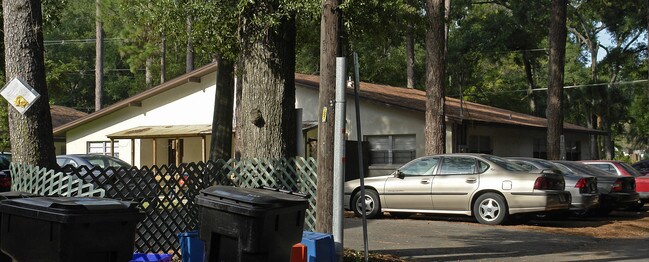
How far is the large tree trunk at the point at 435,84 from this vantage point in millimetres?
20859

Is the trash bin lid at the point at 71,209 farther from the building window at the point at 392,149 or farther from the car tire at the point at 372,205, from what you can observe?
the building window at the point at 392,149

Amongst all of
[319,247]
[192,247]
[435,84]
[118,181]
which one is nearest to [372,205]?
[435,84]

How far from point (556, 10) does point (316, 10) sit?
1416 cm

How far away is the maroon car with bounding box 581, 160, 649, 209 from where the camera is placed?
19.5m

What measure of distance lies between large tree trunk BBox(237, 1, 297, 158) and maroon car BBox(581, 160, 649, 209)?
1133 centimetres

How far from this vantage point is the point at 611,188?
17.8 meters

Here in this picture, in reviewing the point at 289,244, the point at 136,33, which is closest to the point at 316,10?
the point at 289,244

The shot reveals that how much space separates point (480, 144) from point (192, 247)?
19.6m

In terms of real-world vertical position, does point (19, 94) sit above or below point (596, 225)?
above

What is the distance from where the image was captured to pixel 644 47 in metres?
45.3

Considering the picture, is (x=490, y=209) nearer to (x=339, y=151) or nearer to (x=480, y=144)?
(x=339, y=151)

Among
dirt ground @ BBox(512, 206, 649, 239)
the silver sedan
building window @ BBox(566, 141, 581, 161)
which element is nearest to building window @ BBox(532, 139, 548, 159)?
building window @ BBox(566, 141, 581, 161)

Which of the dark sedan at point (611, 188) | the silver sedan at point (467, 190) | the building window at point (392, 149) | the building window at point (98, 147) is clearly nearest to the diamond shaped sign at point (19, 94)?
the silver sedan at point (467, 190)

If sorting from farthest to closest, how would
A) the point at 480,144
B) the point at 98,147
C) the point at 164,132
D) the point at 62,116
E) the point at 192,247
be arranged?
the point at 62,116 < the point at 98,147 < the point at 164,132 < the point at 480,144 < the point at 192,247
